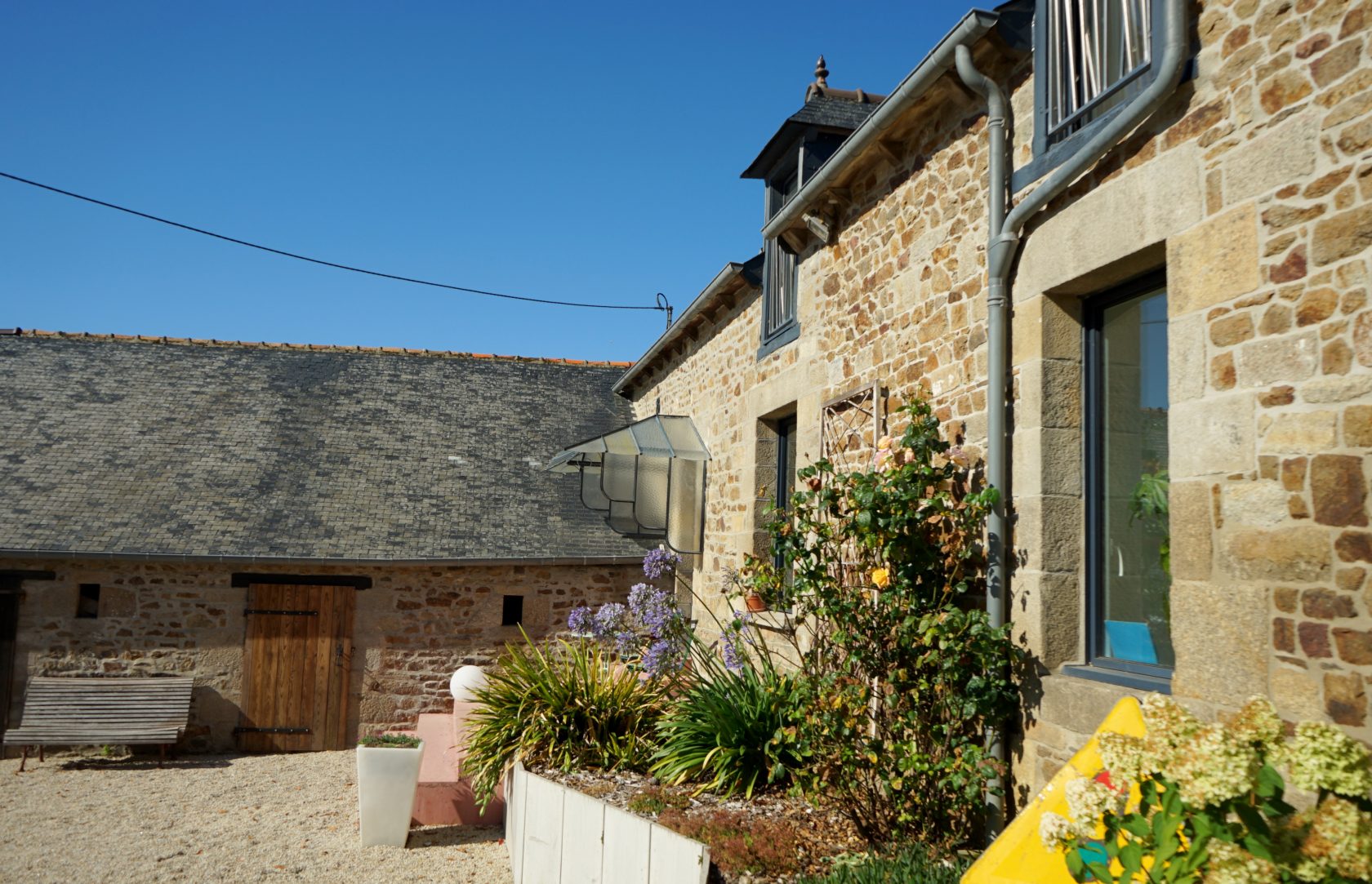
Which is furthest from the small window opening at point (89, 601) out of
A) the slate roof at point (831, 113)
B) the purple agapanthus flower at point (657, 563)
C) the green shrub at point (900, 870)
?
the green shrub at point (900, 870)

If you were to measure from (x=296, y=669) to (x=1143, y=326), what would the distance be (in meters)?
10.2

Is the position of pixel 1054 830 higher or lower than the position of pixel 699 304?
lower

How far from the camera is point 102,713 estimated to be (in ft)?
35.7

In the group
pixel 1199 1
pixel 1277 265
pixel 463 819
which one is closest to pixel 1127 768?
pixel 1277 265

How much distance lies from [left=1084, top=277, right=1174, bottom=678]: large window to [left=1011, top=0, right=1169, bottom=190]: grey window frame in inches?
25.4

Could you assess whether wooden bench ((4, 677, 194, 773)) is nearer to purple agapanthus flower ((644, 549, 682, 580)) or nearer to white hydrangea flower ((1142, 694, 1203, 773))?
purple agapanthus flower ((644, 549, 682, 580))

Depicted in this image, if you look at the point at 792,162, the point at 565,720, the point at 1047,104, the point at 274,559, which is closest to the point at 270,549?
the point at 274,559

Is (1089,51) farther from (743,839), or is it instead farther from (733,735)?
(733,735)

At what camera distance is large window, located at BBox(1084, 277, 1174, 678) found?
3.99 m

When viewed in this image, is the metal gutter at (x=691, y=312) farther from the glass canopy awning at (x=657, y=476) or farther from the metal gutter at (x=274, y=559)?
the metal gutter at (x=274, y=559)

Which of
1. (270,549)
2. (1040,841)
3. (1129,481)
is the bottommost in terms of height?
(1040,841)

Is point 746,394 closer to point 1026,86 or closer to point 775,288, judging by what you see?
point 775,288

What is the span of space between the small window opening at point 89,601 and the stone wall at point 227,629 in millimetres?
80

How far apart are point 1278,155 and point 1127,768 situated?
6.55ft
